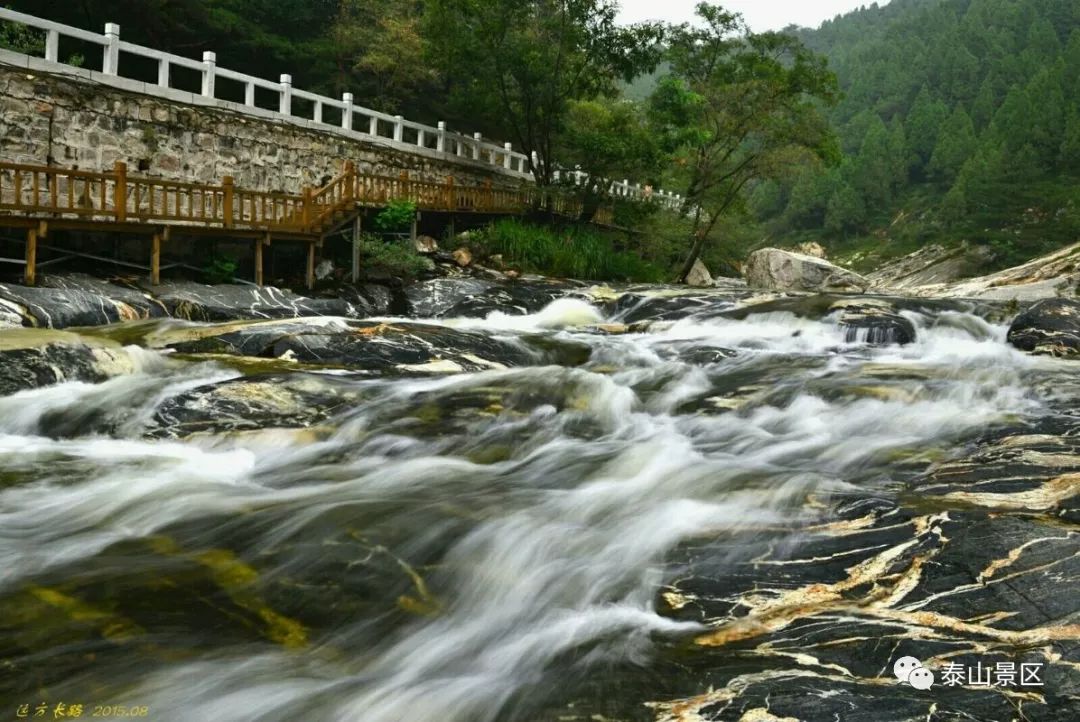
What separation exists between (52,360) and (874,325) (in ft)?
35.7

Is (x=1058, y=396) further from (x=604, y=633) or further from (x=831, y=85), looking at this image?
(x=831, y=85)

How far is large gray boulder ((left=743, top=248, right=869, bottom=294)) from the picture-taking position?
104 ft

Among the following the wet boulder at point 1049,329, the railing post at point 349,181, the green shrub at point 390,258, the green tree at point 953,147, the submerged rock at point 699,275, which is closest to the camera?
the wet boulder at point 1049,329

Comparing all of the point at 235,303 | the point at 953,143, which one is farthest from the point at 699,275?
the point at 953,143

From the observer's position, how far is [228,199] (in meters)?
14.3

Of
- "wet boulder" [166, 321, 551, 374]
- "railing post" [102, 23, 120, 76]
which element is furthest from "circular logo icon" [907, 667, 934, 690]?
"railing post" [102, 23, 120, 76]

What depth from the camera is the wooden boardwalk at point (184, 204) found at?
12180 millimetres

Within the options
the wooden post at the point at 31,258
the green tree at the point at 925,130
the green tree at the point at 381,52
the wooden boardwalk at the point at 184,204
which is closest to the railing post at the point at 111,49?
the wooden boardwalk at the point at 184,204

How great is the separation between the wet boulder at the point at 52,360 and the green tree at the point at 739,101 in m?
17.8

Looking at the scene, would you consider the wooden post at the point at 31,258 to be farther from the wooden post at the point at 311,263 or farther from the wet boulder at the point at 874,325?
the wet boulder at the point at 874,325

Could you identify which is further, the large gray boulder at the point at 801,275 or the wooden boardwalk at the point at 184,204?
the large gray boulder at the point at 801,275

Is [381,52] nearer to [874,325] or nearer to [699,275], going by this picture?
[699,275]

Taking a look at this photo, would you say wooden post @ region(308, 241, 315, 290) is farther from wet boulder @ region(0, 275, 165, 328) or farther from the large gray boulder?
the large gray boulder

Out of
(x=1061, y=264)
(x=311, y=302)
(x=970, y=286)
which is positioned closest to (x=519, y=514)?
(x=311, y=302)
